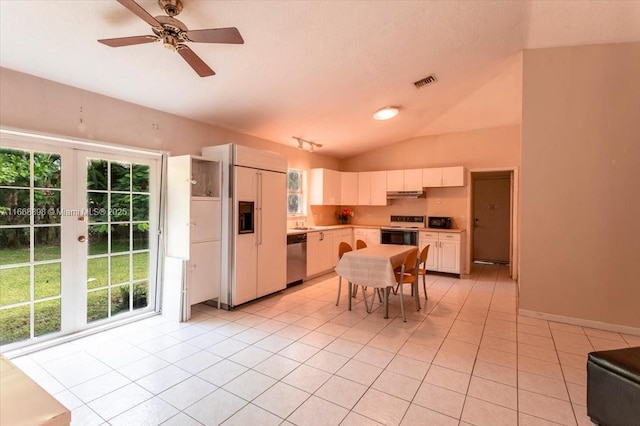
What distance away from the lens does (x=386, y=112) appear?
4.88m

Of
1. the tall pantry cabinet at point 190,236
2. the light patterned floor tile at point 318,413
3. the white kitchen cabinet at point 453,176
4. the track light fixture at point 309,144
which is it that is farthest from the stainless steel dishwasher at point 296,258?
the white kitchen cabinet at point 453,176

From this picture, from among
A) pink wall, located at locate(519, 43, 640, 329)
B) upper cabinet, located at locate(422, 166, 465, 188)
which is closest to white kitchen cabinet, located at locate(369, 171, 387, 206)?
upper cabinet, located at locate(422, 166, 465, 188)

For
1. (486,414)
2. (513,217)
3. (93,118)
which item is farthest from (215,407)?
(513,217)

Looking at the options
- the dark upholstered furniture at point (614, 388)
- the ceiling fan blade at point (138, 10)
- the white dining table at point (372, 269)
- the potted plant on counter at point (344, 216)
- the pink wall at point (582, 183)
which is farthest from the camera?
the potted plant on counter at point (344, 216)

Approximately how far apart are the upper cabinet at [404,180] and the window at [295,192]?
189 cm

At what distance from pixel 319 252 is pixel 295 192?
1.35 m

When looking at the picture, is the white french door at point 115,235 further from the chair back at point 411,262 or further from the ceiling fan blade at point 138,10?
the chair back at point 411,262

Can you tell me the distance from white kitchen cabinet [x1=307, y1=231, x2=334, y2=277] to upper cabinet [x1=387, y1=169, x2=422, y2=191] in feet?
5.81

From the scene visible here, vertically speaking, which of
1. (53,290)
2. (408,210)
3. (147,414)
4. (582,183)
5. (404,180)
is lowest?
(147,414)

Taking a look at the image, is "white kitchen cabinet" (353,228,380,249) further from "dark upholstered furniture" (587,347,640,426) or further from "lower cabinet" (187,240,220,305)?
"dark upholstered furniture" (587,347,640,426)

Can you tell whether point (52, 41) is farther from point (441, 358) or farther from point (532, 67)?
point (532, 67)

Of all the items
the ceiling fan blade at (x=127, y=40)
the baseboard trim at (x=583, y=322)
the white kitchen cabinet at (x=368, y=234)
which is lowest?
the baseboard trim at (x=583, y=322)

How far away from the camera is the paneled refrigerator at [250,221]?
4.02 m

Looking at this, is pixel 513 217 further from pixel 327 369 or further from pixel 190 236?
pixel 190 236
